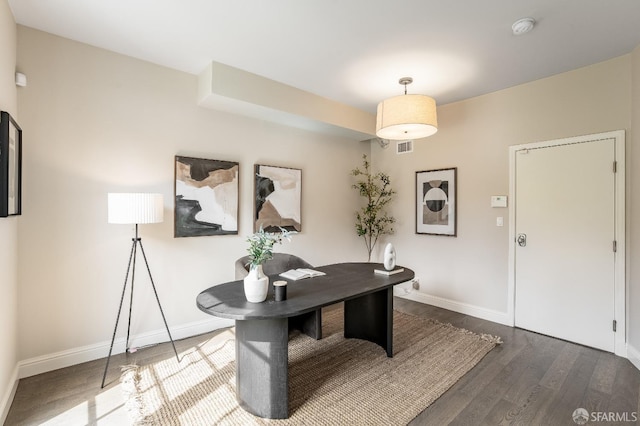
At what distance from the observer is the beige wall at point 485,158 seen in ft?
9.38

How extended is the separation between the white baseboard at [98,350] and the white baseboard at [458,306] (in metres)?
2.72

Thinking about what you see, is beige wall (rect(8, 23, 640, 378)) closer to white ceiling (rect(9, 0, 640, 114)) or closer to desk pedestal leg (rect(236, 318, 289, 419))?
white ceiling (rect(9, 0, 640, 114))

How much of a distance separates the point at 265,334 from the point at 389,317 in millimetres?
1277

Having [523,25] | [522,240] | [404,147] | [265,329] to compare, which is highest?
[523,25]

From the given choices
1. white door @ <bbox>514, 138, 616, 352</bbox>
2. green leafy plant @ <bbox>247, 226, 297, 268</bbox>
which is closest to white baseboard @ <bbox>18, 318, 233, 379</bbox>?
green leafy plant @ <bbox>247, 226, 297, 268</bbox>

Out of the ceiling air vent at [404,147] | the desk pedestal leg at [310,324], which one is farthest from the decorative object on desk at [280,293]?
the ceiling air vent at [404,147]

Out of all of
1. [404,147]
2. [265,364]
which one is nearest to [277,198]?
[404,147]

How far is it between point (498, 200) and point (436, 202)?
2.49ft

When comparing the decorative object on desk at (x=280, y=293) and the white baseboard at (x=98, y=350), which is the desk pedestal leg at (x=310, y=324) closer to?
the white baseboard at (x=98, y=350)

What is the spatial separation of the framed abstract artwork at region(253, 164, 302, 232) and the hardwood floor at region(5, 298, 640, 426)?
154 centimetres

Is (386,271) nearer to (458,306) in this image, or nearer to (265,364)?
(265,364)

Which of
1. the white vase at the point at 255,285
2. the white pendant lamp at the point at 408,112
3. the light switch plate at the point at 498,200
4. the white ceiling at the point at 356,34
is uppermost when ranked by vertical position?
the white ceiling at the point at 356,34

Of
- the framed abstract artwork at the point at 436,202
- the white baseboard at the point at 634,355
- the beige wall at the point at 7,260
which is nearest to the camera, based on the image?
the beige wall at the point at 7,260

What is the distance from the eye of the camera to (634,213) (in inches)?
101
